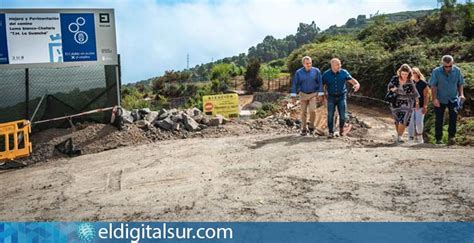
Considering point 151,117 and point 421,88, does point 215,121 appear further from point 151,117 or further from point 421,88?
point 421,88

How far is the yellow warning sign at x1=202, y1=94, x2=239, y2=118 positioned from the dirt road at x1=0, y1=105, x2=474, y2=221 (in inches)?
107

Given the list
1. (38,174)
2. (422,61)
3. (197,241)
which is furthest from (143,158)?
(422,61)

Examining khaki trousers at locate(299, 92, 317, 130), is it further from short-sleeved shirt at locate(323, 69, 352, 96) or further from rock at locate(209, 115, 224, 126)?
rock at locate(209, 115, 224, 126)

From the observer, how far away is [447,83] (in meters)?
9.14

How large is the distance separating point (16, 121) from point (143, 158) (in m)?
3.21

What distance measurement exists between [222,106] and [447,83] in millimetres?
5865

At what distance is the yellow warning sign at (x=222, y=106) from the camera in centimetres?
1290

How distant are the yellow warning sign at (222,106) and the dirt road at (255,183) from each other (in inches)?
107

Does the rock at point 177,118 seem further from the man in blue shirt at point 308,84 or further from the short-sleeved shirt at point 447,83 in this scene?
the short-sleeved shirt at point 447,83

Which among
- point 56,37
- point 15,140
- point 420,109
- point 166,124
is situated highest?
point 56,37

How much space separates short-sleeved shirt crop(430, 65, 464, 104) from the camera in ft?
29.9

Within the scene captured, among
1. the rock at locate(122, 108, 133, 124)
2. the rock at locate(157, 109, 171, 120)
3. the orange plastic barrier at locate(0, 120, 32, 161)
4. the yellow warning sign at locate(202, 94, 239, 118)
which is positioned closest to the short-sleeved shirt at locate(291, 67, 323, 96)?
the yellow warning sign at locate(202, 94, 239, 118)

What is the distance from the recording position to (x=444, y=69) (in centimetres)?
912

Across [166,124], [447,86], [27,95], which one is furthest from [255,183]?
[27,95]
